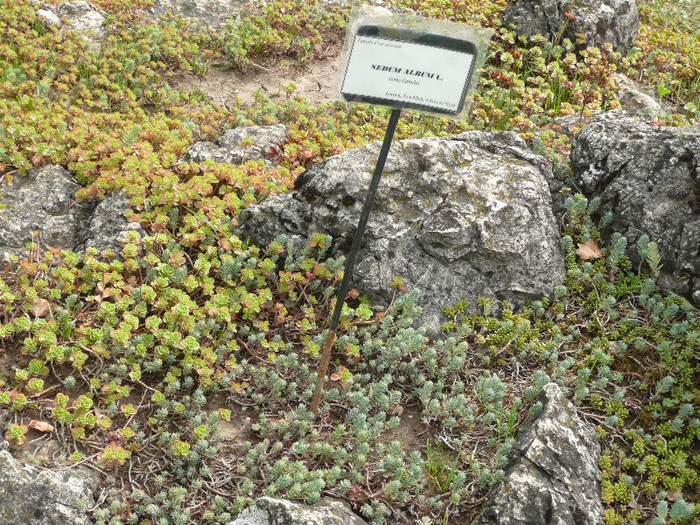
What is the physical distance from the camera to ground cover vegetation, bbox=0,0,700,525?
339 centimetres

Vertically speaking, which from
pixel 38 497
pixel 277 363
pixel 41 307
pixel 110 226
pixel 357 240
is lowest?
pixel 38 497

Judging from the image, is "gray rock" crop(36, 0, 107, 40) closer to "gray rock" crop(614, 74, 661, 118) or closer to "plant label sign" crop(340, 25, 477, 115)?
"plant label sign" crop(340, 25, 477, 115)

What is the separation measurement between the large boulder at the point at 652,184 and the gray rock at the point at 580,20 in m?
3.06

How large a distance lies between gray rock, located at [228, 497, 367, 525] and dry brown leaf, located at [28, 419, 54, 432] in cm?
116

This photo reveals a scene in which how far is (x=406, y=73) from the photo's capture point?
3039 mm

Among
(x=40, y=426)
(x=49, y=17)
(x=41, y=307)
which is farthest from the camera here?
(x=49, y=17)

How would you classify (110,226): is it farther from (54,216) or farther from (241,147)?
(241,147)

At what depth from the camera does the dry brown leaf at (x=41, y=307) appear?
3961 millimetres

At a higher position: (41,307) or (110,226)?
(110,226)

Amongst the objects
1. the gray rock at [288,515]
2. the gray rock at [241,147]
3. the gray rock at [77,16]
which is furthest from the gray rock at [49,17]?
the gray rock at [288,515]

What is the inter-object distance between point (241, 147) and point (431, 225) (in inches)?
82.5

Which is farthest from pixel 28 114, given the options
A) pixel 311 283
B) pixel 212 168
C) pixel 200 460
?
pixel 200 460

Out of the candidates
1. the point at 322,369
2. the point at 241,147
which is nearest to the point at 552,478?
the point at 322,369

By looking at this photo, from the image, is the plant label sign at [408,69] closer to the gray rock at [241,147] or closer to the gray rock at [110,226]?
the gray rock at [110,226]
